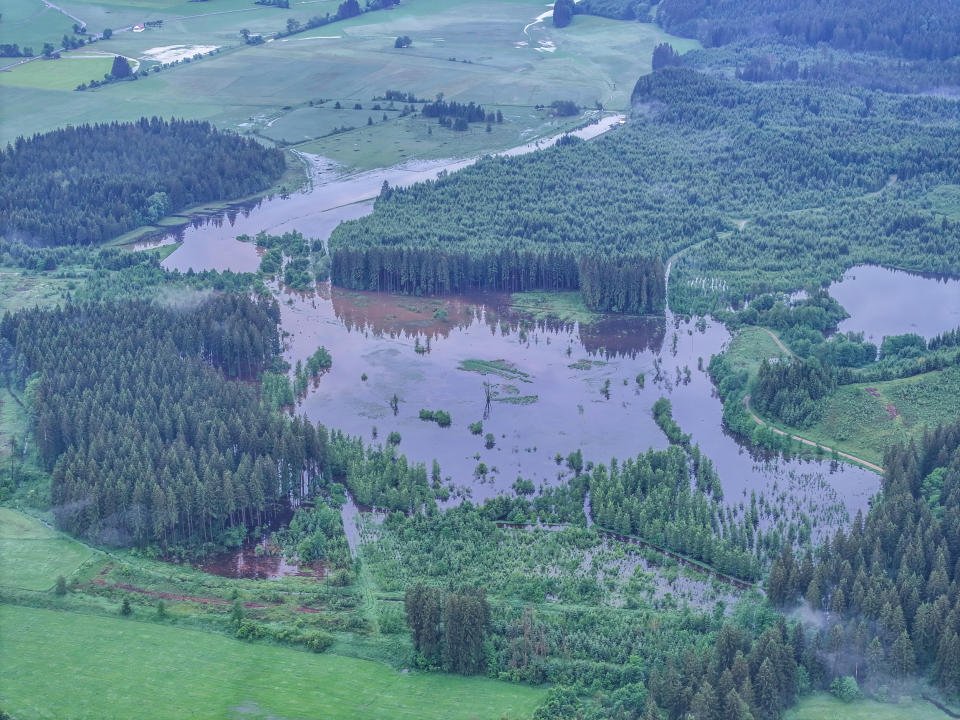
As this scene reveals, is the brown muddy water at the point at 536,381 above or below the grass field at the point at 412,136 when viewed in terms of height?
below

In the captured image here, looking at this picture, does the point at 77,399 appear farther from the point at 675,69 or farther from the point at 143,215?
the point at 675,69

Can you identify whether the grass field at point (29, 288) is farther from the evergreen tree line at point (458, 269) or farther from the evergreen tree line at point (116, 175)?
the evergreen tree line at point (458, 269)

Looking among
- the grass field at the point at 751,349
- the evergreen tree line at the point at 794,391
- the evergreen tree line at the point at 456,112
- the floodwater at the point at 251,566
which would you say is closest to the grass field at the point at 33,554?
the floodwater at the point at 251,566

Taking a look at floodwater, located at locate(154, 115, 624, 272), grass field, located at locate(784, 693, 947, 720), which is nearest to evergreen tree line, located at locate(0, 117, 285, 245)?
floodwater, located at locate(154, 115, 624, 272)

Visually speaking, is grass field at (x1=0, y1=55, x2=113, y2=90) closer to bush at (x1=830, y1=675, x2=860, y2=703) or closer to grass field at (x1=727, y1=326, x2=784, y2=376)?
grass field at (x1=727, y1=326, x2=784, y2=376)

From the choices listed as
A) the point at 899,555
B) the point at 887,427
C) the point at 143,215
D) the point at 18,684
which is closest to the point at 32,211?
the point at 143,215

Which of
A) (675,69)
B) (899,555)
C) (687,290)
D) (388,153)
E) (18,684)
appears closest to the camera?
(18,684)

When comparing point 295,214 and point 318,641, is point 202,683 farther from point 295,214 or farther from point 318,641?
point 295,214
